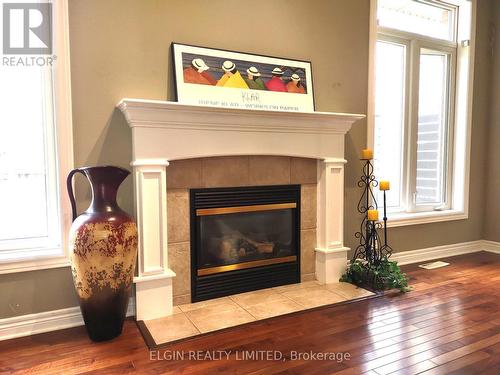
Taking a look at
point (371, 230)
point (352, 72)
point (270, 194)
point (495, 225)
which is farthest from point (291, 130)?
point (495, 225)

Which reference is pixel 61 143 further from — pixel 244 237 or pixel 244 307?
pixel 244 307

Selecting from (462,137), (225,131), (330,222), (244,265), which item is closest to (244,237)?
(244,265)

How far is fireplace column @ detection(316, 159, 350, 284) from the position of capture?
124 inches

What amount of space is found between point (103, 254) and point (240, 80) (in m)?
1.56

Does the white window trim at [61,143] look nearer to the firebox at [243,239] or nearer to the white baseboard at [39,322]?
the white baseboard at [39,322]

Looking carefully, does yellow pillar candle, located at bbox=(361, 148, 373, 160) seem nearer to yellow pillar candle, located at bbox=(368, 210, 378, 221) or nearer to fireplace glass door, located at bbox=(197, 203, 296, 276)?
yellow pillar candle, located at bbox=(368, 210, 378, 221)

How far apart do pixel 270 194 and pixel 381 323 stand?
1.22 metres

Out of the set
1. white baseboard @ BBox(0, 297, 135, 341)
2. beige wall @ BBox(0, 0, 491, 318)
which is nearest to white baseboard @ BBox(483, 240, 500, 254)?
beige wall @ BBox(0, 0, 491, 318)

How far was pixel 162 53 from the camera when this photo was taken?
259cm

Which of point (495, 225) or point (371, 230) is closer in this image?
point (371, 230)

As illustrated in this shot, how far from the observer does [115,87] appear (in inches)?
97.3

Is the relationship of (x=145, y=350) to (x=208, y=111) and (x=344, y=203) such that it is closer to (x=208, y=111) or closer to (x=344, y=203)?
(x=208, y=111)

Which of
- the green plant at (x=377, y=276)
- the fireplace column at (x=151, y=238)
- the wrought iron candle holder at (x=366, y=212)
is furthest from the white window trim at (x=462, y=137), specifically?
the fireplace column at (x=151, y=238)

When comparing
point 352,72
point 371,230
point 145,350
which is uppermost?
point 352,72
